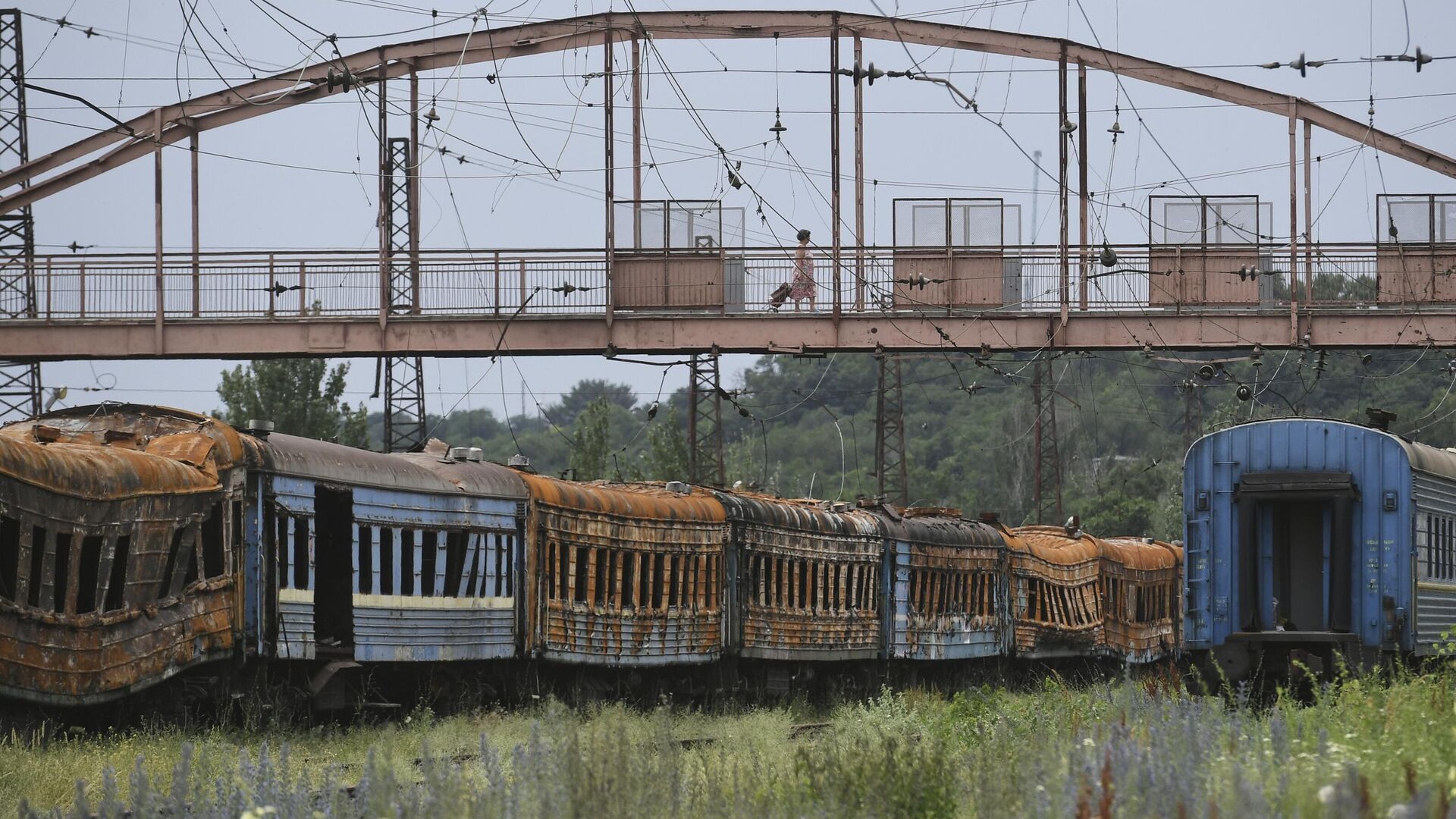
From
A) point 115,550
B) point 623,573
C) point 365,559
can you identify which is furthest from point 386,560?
point 623,573

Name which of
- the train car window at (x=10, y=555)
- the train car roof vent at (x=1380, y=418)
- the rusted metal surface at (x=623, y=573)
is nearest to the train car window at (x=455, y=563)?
the rusted metal surface at (x=623, y=573)

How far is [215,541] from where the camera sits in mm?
17812

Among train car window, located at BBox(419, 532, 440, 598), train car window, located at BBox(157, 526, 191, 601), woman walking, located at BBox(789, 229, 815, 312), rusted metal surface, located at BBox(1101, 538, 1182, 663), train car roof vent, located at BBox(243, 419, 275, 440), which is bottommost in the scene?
rusted metal surface, located at BBox(1101, 538, 1182, 663)

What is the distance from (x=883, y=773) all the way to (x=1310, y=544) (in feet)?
42.5

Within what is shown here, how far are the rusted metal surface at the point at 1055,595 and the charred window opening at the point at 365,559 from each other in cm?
1790

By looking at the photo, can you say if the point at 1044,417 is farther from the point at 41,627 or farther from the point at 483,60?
the point at 41,627

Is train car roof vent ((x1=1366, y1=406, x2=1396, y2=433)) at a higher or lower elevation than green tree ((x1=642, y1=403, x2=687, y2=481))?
higher

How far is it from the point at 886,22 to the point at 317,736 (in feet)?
64.1

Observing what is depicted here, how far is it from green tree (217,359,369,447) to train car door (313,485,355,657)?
49.5m

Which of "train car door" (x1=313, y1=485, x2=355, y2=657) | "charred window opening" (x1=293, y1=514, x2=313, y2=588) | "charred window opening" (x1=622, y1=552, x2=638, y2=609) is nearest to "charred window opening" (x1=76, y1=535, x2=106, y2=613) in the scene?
"charred window opening" (x1=293, y1=514, x2=313, y2=588)

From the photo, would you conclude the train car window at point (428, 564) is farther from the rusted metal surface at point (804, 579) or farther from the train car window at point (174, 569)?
the rusted metal surface at point (804, 579)

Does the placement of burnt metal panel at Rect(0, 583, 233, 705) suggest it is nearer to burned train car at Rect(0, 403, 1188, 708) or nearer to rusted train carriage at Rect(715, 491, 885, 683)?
burned train car at Rect(0, 403, 1188, 708)

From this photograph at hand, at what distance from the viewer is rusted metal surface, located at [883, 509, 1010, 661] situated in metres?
31.9

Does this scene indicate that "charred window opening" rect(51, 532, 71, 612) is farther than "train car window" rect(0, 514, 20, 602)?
Yes
